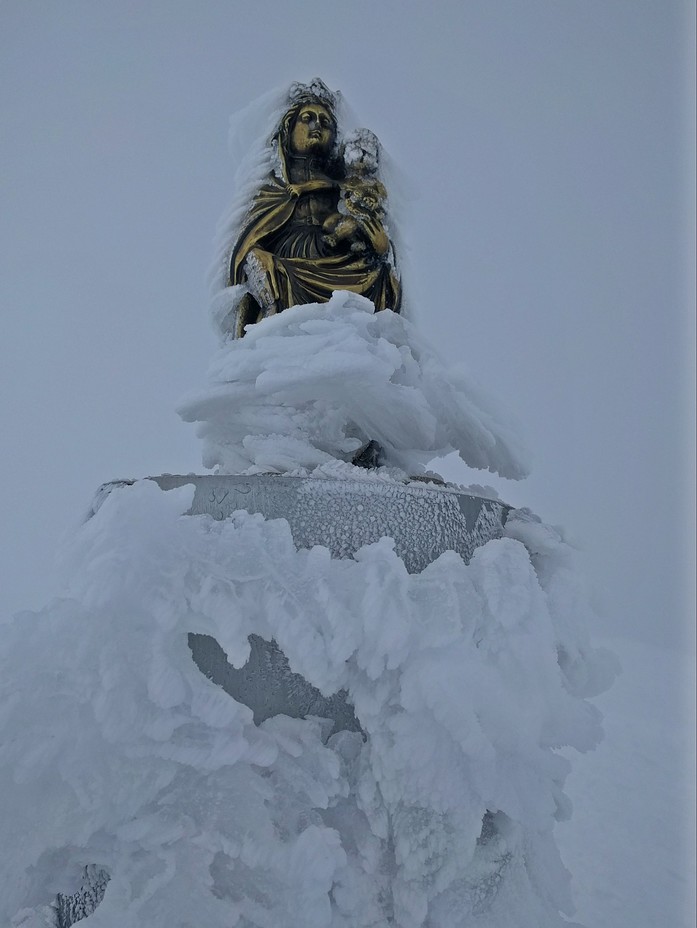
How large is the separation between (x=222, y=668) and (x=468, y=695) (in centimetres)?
21

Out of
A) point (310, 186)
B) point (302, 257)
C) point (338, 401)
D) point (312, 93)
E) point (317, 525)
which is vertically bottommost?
point (317, 525)

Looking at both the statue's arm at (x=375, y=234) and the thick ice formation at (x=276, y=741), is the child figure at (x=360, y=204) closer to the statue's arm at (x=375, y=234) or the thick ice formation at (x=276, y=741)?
the statue's arm at (x=375, y=234)

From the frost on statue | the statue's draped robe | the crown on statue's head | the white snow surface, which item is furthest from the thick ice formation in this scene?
the crown on statue's head

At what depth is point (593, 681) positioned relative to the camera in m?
0.85

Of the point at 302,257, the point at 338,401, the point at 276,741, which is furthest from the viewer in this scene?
the point at 302,257

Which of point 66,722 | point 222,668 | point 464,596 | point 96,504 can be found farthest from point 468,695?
point 96,504

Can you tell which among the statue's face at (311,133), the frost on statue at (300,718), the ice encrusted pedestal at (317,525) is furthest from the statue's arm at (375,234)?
the ice encrusted pedestal at (317,525)

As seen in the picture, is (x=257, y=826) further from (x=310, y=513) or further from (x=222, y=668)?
(x=310, y=513)

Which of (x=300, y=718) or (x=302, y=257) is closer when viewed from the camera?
(x=300, y=718)

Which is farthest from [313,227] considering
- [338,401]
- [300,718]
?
[300,718]

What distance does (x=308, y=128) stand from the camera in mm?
1215

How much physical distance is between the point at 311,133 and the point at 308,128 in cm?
1

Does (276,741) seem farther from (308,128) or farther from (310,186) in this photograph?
(308,128)

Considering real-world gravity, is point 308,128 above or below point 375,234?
above
